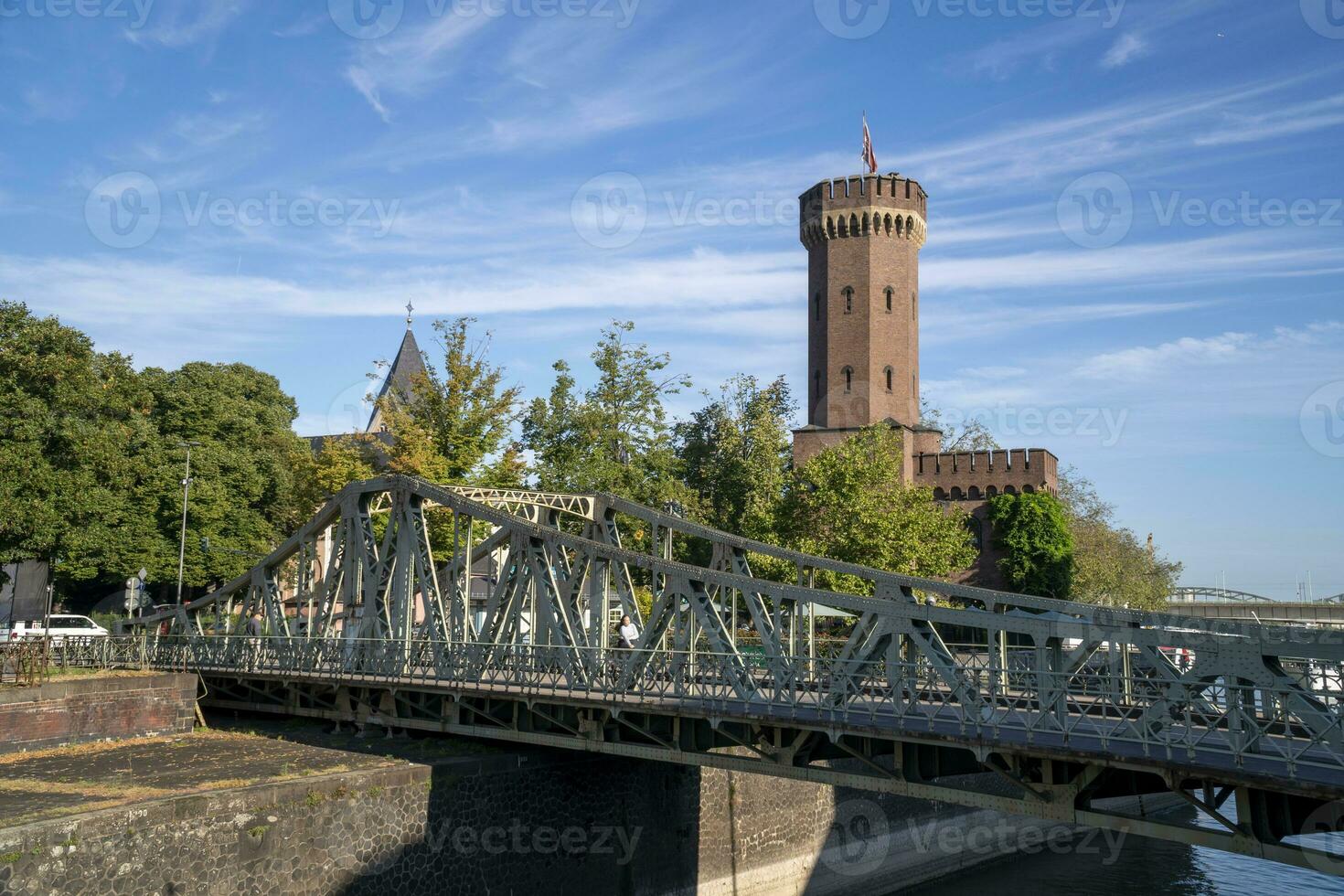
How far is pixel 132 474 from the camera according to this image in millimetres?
42406

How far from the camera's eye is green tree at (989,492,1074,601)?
2012 inches

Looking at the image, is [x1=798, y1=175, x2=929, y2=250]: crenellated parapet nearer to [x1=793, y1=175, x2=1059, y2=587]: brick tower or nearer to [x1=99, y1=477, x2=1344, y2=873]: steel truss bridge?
[x1=793, y1=175, x2=1059, y2=587]: brick tower

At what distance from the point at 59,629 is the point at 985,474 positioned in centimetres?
4020

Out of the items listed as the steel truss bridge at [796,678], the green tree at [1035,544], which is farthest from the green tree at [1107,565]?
the steel truss bridge at [796,678]

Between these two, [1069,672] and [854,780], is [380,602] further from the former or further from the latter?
[1069,672]

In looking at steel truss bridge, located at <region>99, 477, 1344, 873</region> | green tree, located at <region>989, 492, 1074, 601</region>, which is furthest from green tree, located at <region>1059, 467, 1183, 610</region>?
steel truss bridge, located at <region>99, 477, 1344, 873</region>

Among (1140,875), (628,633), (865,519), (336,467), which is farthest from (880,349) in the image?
(628,633)

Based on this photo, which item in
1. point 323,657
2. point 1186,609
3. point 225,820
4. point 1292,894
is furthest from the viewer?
point 1186,609

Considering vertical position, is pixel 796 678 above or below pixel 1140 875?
above

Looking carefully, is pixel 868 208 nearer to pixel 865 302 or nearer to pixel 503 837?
pixel 865 302

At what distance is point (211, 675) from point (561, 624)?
11.9 meters

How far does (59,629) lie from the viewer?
35.0 metres

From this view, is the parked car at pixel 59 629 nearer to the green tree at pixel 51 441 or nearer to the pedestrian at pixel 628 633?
the green tree at pixel 51 441

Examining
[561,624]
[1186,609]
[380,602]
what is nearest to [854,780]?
[561,624]
